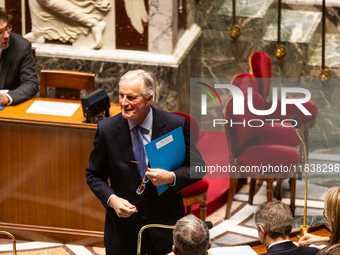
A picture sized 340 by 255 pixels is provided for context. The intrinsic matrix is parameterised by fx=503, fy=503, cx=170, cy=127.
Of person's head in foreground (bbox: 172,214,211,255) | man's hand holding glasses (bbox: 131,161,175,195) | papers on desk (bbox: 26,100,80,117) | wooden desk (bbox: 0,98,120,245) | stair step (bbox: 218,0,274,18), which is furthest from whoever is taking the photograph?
stair step (bbox: 218,0,274,18)

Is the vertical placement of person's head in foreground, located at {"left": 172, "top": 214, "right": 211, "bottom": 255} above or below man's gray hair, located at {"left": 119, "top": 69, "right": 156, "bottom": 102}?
below

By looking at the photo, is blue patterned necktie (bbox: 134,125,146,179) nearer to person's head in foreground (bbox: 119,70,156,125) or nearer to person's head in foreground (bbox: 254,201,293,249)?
person's head in foreground (bbox: 119,70,156,125)

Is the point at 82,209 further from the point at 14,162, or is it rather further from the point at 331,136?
the point at 331,136

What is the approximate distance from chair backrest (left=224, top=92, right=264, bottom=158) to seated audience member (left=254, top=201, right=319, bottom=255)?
2.24 meters

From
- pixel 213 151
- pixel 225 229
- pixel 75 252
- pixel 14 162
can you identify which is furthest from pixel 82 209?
pixel 213 151

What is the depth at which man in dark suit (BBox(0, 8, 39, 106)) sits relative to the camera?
156 inches

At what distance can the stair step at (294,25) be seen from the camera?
5.97 m

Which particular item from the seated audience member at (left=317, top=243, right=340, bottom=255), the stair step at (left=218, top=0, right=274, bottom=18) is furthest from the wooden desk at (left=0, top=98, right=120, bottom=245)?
the stair step at (left=218, top=0, right=274, bottom=18)

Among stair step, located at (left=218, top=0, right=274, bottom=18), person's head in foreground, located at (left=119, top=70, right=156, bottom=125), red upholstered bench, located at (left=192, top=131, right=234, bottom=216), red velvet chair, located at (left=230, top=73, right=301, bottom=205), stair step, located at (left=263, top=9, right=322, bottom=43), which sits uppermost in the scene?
stair step, located at (left=218, top=0, right=274, bottom=18)

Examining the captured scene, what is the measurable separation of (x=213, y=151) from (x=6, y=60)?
2476mm

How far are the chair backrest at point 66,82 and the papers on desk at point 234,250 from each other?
223 centimetres

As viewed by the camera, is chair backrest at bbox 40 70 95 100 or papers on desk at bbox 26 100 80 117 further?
chair backrest at bbox 40 70 95 100

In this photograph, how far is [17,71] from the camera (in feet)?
13.3

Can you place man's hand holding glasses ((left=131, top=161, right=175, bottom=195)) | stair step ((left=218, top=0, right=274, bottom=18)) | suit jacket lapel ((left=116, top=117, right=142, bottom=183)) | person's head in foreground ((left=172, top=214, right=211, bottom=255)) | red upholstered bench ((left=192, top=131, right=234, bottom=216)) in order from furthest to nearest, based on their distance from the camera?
stair step ((left=218, top=0, right=274, bottom=18))
red upholstered bench ((left=192, top=131, right=234, bottom=216))
suit jacket lapel ((left=116, top=117, right=142, bottom=183))
man's hand holding glasses ((left=131, top=161, right=175, bottom=195))
person's head in foreground ((left=172, top=214, right=211, bottom=255))
